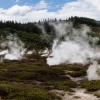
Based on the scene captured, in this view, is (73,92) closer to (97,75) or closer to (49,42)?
(97,75)

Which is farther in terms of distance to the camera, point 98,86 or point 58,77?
point 58,77

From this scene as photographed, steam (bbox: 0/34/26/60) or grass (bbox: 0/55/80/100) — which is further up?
steam (bbox: 0/34/26/60)

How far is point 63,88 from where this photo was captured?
44344mm

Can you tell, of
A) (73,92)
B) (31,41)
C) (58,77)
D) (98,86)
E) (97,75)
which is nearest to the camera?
(73,92)

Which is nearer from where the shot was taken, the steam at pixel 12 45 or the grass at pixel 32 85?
the grass at pixel 32 85

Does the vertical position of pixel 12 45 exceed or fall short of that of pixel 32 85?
it exceeds it

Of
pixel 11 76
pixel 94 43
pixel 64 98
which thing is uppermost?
Result: pixel 94 43

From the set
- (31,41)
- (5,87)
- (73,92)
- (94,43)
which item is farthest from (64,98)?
(31,41)

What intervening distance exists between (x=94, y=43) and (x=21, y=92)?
390 feet

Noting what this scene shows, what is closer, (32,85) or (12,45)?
(32,85)

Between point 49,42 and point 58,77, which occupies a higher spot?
point 49,42

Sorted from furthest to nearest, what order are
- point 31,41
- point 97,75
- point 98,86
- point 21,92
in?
point 31,41
point 97,75
point 98,86
point 21,92

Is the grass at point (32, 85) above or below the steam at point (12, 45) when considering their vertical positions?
below

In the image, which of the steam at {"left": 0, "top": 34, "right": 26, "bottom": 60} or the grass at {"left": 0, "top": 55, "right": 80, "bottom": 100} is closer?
the grass at {"left": 0, "top": 55, "right": 80, "bottom": 100}
